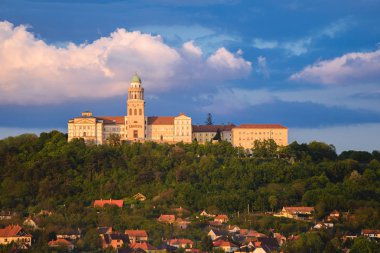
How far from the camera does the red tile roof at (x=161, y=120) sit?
92.6 meters

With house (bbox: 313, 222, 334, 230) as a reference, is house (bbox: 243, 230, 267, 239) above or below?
below

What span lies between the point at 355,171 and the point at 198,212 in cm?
1624

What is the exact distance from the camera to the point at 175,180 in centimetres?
8069

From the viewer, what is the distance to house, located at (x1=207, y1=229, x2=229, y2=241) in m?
65.1

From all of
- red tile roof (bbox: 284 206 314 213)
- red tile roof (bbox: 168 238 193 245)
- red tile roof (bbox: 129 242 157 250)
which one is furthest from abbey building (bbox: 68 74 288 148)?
red tile roof (bbox: 129 242 157 250)

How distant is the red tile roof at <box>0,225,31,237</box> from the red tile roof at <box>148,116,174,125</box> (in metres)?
29.0

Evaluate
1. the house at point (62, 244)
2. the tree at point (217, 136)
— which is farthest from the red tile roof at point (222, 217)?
the tree at point (217, 136)

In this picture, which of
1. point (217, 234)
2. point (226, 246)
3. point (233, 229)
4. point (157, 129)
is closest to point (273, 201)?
point (233, 229)

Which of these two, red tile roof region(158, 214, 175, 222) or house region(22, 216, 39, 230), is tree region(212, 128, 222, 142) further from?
house region(22, 216, 39, 230)

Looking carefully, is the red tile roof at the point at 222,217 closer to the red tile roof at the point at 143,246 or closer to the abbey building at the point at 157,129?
the red tile roof at the point at 143,246

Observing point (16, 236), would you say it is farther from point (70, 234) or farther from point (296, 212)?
point (296, 212)

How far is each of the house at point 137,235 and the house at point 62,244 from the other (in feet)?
13.8

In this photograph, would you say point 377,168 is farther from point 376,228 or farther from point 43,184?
point 43,184

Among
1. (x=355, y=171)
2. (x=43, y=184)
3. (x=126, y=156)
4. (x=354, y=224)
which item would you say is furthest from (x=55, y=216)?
(x=355, y=171)
